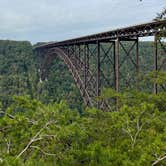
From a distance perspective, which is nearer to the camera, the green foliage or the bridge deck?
the green foliage

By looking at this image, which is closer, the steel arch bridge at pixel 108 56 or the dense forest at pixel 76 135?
the dense forest at pixel 76 135

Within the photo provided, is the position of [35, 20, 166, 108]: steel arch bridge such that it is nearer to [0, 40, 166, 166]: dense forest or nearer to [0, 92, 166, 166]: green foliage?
[0, 40, 166, 166]: dense forest

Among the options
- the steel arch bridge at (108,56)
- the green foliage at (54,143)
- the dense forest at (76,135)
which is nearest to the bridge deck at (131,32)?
the steel arch bridge at (108,56)

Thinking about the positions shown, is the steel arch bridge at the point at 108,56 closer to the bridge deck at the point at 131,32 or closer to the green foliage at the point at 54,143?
the bridge deck at the point at 131,32

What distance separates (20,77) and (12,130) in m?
75.0

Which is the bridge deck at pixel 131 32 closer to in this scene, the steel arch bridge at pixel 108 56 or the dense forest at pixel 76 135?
the steel arch bridge at pixel 108 56

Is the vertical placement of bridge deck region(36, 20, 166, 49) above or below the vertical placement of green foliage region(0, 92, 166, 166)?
above

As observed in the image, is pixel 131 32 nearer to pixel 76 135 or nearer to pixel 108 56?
pixel 108 56

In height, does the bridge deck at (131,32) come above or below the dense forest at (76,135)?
above

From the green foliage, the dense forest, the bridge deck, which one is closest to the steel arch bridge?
the bridge deck

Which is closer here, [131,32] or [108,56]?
[131,32]

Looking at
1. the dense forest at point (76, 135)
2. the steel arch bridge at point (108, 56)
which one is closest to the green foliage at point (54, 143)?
the dense forest at point (76, 135)

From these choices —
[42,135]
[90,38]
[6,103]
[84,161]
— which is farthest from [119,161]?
[6,103]

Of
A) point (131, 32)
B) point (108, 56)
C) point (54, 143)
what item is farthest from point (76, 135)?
point (108, 56)
